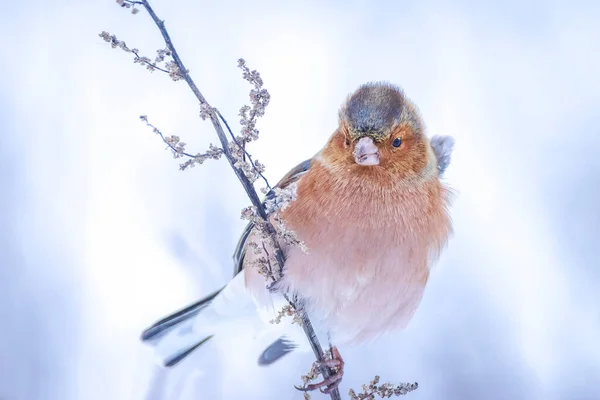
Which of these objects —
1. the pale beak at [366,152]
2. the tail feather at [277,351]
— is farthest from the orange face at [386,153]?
the tail feather at [277,351]

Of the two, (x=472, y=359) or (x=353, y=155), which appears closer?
(x=353, y=155)

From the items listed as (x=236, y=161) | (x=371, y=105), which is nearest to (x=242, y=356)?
(x=371, y=105)

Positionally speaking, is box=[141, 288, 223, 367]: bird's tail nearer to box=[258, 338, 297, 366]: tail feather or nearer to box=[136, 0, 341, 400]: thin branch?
box=[258, 338, 297, 366]: tail feather

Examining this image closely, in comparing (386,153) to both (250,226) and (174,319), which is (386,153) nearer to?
(250,226)

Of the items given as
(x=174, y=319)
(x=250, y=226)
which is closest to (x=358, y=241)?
(x=250, y=226)

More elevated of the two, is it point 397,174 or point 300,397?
point 397,174

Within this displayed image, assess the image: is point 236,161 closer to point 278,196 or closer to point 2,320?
point 278,196

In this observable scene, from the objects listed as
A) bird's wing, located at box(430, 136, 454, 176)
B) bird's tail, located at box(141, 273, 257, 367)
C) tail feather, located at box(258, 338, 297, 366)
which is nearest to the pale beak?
bird's wing, located at box(430, 136, 454, 176)
